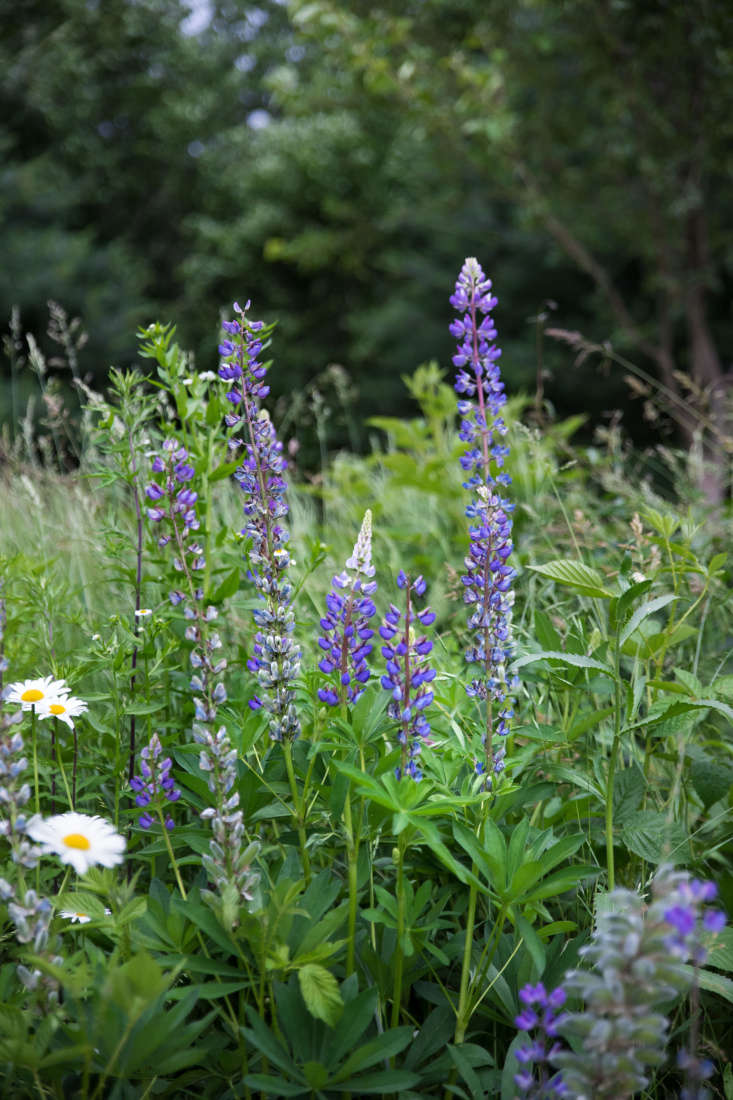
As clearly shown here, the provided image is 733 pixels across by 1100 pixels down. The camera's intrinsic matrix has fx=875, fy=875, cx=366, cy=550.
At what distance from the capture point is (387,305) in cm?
1516

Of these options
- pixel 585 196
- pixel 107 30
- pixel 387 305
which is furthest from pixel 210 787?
pixel 107 30

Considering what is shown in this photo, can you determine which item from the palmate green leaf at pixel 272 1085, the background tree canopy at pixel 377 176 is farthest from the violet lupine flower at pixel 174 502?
the background tree canopy at pixel 377 176

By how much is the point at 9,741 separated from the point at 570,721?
43.1 inches

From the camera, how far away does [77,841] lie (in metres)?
1.14

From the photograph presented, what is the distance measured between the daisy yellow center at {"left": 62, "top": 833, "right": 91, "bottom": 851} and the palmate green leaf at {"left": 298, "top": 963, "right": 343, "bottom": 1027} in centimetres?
33

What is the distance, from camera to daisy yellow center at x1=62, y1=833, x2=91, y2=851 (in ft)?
3.71

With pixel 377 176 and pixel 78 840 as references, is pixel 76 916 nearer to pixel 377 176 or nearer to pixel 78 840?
pixel 78 840

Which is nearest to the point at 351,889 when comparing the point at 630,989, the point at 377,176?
the point at 630,989

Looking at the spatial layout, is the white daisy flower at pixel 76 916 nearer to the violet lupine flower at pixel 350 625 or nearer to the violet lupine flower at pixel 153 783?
the violet lupine flower at pixel 153 783

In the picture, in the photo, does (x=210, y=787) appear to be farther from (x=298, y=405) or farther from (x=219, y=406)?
(x=298, y=405)

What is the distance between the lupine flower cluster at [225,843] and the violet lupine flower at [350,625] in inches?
7.3

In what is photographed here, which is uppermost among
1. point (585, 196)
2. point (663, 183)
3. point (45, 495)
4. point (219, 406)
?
point (585, 196)

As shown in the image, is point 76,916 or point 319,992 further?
point 76,916

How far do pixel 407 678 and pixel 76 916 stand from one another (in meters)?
0.68
